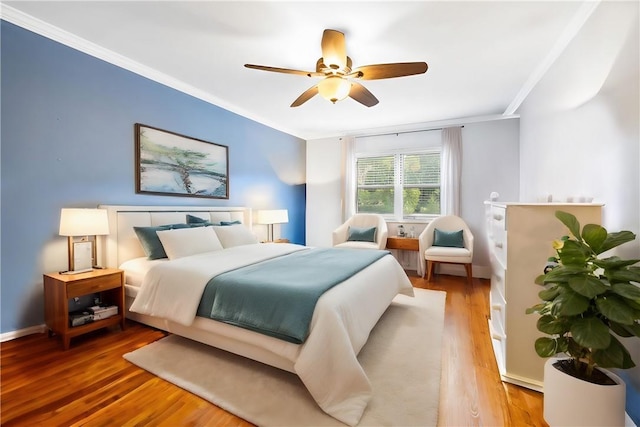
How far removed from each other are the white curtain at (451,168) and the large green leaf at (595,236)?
3.40m

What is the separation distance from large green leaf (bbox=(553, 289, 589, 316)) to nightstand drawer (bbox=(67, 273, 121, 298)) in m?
3.19

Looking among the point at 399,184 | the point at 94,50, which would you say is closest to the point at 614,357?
the point at 399,184

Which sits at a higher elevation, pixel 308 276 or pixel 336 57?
pixel 336 57

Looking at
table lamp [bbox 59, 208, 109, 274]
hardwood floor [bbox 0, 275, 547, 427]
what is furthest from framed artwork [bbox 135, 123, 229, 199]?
hardwood floor [bbox 0, 275, 547, 427]

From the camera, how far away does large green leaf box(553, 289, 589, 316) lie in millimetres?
1205

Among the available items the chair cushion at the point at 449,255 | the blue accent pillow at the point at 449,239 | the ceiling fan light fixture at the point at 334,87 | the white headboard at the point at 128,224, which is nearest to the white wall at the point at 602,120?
the chair cushion at the point at 449,255

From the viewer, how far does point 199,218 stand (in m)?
3.46

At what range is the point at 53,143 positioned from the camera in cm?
246

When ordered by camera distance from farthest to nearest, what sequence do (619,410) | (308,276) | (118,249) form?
(118,249), (308,276), (619,410)

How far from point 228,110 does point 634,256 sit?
4.51 metres

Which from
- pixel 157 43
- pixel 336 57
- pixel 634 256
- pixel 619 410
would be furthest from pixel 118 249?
pixel 634 256

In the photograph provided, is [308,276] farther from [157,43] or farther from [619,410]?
[157,43]

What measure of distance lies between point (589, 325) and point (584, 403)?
0.37 metres

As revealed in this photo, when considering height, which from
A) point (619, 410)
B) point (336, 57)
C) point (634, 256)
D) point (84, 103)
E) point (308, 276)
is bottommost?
point (619, 410)
